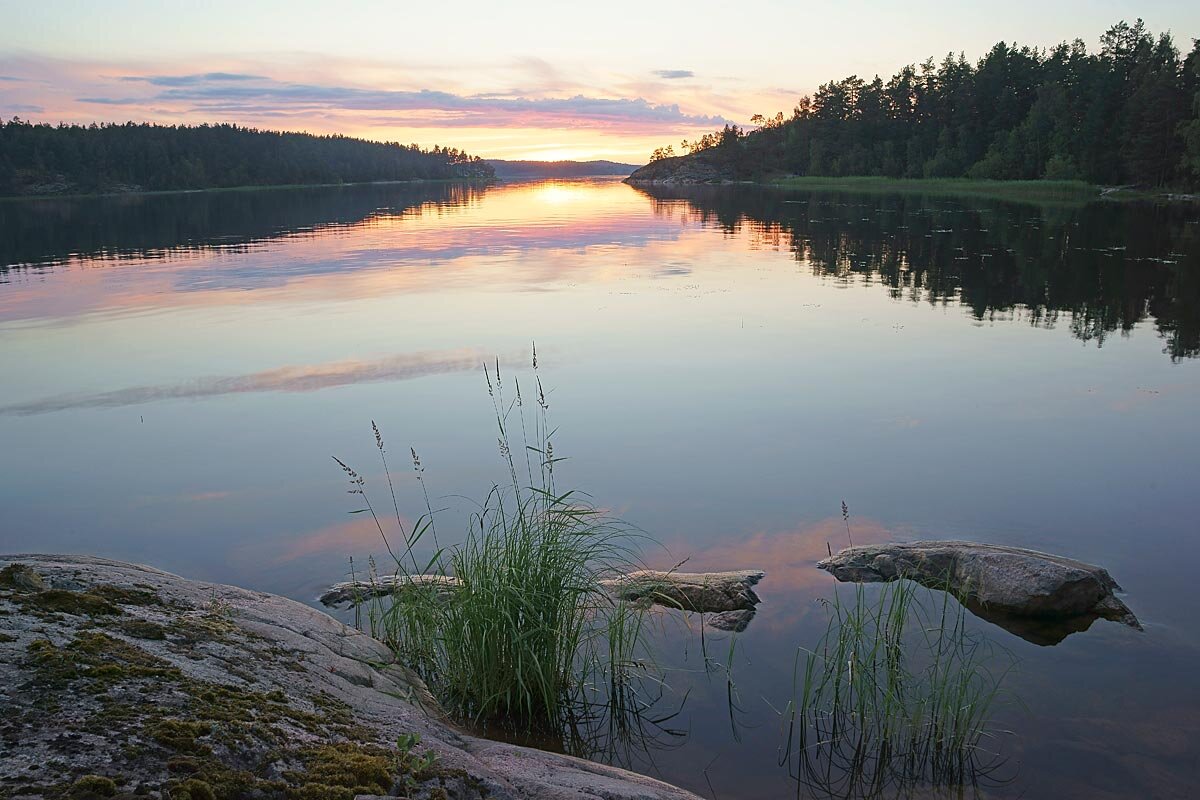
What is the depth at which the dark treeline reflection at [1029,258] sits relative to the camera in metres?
21.5

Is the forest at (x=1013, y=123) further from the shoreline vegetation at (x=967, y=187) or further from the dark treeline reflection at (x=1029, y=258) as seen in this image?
the dark treeline reflection at (x=1029, y=258)

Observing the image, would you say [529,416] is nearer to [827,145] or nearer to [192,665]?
[192,665]

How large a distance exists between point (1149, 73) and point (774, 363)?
83.9 metres

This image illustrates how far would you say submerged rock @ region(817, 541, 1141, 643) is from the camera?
7113 millimetres

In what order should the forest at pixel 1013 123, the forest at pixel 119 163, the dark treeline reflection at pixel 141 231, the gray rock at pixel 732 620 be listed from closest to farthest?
the gray rock at pixel 732 620, the dark treeline reflection at pixel 141 231, the forest at pixel 1013 123, the forest at pixel 119 163

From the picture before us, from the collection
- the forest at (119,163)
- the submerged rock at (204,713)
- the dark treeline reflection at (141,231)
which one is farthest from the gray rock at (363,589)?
the forest at (119,163)

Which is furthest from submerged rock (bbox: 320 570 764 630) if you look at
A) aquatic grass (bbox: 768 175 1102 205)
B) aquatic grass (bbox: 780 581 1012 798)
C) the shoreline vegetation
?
the shoreline vegetation

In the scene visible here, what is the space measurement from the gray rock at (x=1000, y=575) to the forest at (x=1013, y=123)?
72.4 metres

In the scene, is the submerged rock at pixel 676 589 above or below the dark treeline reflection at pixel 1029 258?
below

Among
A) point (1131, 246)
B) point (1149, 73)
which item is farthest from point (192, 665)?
point (1149, 73)

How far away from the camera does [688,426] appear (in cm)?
1221

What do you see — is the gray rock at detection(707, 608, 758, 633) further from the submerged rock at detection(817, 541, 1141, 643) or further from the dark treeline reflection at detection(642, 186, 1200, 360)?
the dark treeline reflection at detection(642, 186, 1200, 360)

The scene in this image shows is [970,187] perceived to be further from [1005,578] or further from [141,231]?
[1005,578]

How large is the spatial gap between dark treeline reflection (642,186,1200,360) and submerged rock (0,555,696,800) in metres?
17.0
